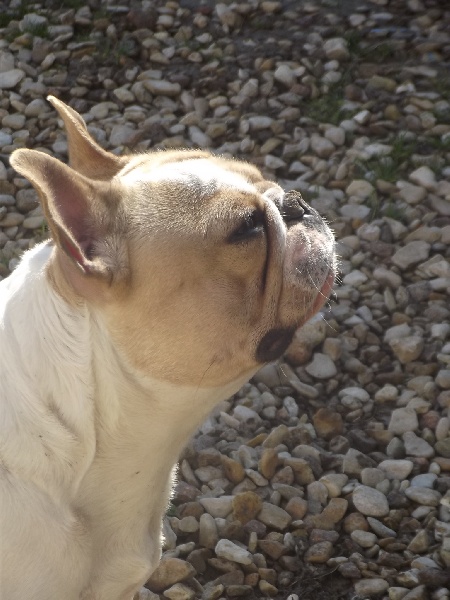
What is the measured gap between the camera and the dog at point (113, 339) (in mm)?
2627

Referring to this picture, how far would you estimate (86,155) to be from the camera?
299 cm

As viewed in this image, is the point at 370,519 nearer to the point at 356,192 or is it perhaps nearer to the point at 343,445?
the point at 343,445

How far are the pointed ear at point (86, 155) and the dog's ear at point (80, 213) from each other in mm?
278

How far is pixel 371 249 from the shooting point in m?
5.04

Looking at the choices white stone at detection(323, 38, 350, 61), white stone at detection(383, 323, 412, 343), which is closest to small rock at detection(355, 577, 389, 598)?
white stone at detection(383, 323, 412, 343)

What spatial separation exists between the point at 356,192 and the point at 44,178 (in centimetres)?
317

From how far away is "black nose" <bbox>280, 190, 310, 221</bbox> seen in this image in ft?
9.97

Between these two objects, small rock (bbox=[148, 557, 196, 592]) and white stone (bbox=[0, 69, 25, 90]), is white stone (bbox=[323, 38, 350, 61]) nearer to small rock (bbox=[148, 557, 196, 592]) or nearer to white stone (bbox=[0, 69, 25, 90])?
white stone (bbox=[0, 69, 25, 90])

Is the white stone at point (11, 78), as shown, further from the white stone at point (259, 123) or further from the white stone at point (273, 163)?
the white stone at point (273, 163)

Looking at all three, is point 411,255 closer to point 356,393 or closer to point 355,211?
point 355,211

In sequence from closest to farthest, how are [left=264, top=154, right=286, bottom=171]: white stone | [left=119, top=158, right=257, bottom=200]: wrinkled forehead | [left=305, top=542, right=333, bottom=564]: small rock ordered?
[left=119, top=158, right=257, bottom=200]: wrinkled forehead, [left=305, top=542, right=333, bottom=564]: small rock, [left=264, top=154, right=286, bottom=171]: white stone

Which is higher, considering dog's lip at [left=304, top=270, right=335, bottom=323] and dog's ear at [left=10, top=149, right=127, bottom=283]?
dog's ear at [left=10, top=149, right=127, bottom=283]

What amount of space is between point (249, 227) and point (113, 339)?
513 millimetres

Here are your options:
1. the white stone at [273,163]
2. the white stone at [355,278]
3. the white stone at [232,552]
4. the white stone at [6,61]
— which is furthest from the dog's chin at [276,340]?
the white stone at [6,61]
